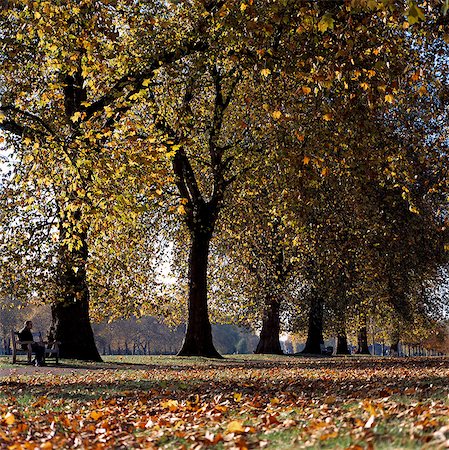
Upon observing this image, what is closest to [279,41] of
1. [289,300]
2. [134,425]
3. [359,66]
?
[359,66]

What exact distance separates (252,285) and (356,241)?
13.9m

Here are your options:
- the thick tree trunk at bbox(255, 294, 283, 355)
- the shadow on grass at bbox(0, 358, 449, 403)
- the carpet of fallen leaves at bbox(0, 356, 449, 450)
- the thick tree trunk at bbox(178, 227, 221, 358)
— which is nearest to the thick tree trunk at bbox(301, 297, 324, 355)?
the thick tree trunk at bbox(255, 294, 283, 355)

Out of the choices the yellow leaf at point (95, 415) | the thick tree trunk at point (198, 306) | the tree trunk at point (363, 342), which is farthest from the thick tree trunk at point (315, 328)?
the yellow leaf at point (95, 415)

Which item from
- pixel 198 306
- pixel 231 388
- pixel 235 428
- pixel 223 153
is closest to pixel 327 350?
pixel 198 306

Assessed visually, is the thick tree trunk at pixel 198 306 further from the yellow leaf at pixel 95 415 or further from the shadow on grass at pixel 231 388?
the yellow leaf at pixel 95 415

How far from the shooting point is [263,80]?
1422 centimetres

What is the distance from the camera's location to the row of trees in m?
12.6

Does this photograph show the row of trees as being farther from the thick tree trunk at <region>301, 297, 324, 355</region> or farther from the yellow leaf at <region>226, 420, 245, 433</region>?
the yellow leaf at <region>226, 420, 245, 433</region>

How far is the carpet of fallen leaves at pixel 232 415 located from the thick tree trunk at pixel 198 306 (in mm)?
15260

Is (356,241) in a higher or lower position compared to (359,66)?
lower

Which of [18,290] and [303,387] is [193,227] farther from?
[303,387]

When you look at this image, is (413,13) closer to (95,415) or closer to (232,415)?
(232,415)

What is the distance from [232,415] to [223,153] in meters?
19.2

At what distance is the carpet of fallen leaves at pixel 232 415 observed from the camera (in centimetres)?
572
